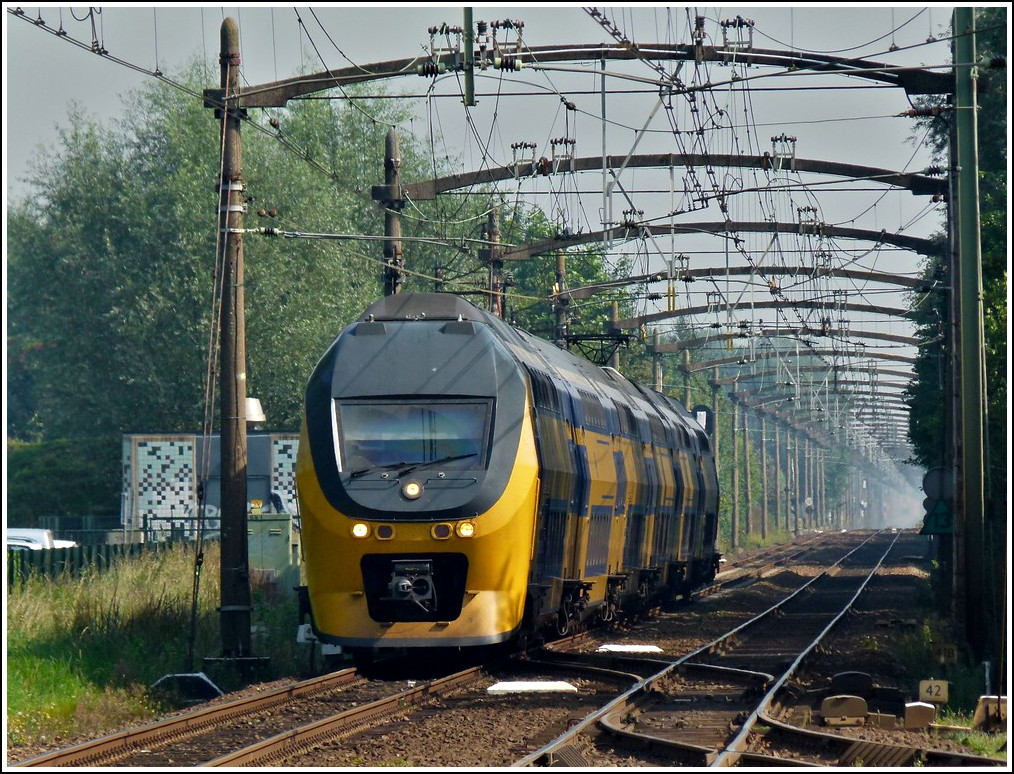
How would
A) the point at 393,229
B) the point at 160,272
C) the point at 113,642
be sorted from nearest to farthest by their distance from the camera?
the point at 113,642
the point at 393,229
the point at 160,272

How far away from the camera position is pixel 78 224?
5275cm

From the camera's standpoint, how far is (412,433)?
632 inches

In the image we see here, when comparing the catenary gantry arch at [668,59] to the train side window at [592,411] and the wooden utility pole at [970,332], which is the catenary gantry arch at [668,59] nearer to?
the wooden utility pole at [970,332]

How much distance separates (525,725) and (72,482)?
43.3 m

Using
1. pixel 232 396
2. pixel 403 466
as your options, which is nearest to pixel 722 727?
pixel 403 466

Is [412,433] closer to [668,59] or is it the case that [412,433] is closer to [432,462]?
[432,462]

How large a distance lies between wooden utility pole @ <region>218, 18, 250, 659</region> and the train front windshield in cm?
310

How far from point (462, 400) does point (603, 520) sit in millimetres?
5555

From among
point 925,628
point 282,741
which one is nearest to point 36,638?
point 282,741

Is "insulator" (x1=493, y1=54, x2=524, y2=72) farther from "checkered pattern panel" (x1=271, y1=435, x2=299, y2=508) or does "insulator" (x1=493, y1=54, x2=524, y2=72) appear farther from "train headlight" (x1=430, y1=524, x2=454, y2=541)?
"checkered pattern panel" (x1=271, y1=435, x2=299, y2=508)

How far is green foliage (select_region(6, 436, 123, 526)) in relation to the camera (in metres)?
52.9

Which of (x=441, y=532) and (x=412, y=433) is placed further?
(x=412, y=433)

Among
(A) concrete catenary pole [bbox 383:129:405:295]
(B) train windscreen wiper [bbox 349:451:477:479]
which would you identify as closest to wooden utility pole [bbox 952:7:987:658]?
(B) train windscreen wiper [bbox 349:451:477:479]

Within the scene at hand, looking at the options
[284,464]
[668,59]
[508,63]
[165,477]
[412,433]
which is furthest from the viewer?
[165,477]
